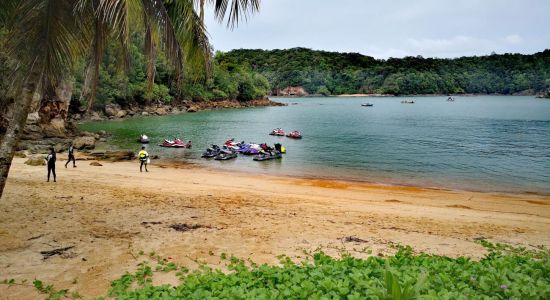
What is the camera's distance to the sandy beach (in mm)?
7324

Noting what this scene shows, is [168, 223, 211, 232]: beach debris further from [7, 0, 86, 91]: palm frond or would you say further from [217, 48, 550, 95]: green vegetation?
[217, 48, 550, 95]: green vegetation

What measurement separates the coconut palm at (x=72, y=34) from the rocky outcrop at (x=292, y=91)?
18354cm

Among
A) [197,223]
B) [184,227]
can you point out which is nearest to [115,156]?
[197,223]

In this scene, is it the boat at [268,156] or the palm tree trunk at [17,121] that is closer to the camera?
the palm tree trunk at [17,121]

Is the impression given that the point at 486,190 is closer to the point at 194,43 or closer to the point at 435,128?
the point at 194,43

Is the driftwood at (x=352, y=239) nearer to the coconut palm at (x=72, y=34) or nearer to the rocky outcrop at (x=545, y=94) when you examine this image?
the coconut palm at (x=72, y=34)

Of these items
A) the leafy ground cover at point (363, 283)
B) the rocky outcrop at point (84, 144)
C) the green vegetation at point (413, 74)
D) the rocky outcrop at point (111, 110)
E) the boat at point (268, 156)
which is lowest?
the boat at point (268, 156)

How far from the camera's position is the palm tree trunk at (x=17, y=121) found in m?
6.49

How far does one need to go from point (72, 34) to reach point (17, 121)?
1755mm

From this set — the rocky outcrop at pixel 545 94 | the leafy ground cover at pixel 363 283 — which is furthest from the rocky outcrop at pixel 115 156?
the rocky outcrop at pixel 545 94

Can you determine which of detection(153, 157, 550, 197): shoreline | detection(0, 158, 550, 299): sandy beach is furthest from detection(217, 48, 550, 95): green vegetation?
detection(0, 158, 550, 299): sandy beach

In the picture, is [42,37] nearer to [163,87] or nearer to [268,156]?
[268,156]

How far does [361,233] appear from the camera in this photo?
9773 mm

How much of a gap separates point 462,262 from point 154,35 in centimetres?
640
